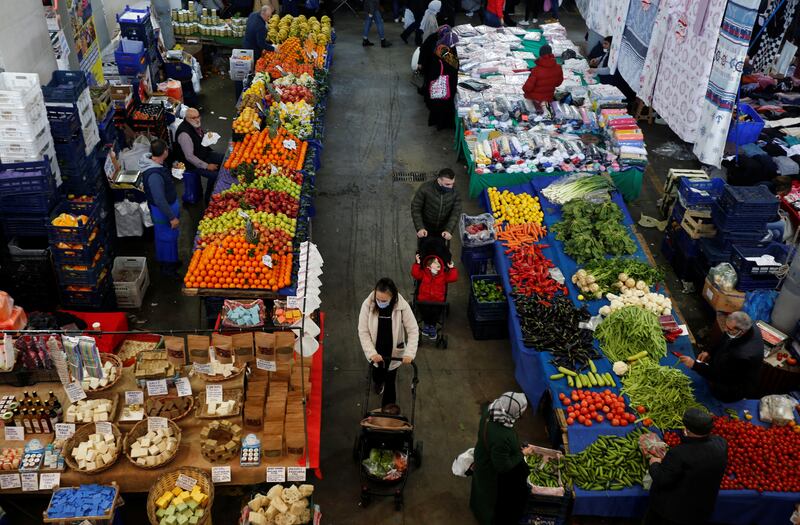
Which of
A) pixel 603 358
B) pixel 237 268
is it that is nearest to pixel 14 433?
pixel 237 268

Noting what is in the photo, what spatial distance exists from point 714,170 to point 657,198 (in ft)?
3.67

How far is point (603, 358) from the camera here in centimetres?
765

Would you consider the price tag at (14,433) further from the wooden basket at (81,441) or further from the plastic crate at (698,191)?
the plastic crate at (698,191)

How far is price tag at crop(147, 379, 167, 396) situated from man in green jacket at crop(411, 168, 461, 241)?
3.57 metres

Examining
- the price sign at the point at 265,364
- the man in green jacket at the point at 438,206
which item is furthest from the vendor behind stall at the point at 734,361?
the price sign at the point at 265,364

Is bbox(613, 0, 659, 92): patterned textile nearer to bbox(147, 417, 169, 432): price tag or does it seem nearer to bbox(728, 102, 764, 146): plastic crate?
bbox(728, 102, 764, 146): plastic crate

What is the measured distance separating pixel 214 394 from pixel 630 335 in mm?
4394

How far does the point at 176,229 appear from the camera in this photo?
925 cm

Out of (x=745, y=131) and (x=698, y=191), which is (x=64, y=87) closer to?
(x=698, y=191)

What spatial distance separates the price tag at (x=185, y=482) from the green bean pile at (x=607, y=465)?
329 cm

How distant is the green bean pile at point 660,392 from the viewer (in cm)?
698

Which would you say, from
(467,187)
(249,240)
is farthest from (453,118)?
(249,240)

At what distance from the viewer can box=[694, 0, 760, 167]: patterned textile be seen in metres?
10.2

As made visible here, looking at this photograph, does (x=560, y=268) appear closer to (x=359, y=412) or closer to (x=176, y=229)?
(x=359, y=412)
